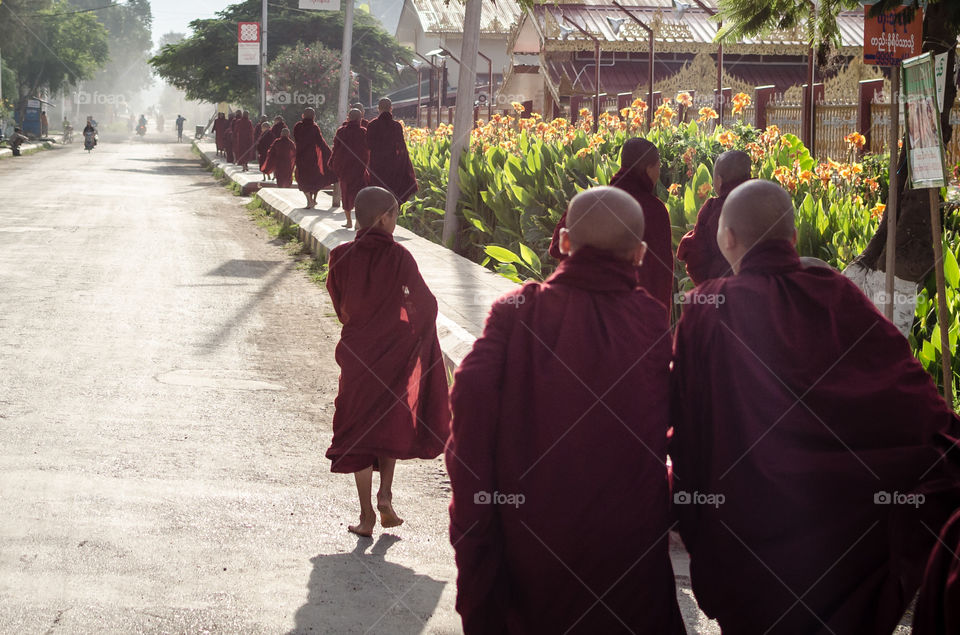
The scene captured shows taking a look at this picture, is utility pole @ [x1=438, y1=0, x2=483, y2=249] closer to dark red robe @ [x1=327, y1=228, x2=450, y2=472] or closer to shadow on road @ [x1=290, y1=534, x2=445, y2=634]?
dark red robe @ [x1=327, y1=228, x2=450, y2=472]

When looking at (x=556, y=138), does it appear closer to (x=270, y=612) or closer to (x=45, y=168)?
(x=270, y=612)

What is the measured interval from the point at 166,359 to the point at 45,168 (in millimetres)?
27597

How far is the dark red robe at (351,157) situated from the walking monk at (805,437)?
12.4 meters

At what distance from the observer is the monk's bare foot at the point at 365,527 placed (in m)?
4.94

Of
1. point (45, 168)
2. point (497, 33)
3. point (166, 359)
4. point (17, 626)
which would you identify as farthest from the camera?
point (497, 33)

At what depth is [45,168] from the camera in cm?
3353

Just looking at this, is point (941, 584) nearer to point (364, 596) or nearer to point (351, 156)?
point (364, 596)

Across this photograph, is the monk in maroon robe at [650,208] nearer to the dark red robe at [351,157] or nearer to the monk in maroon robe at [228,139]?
the dark red robe at [351,157]

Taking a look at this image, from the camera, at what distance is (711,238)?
5961mm

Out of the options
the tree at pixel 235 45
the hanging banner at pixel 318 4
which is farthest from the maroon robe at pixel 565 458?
the tree at pixel 235 45

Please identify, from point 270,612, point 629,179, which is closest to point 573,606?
point 270,612
